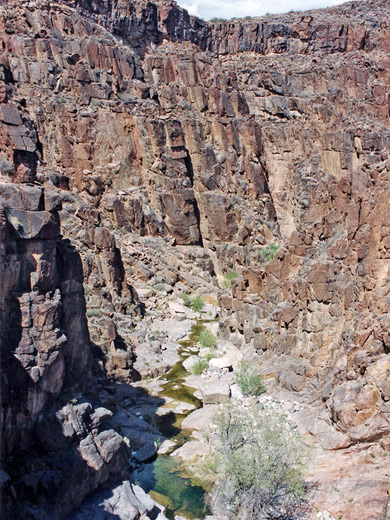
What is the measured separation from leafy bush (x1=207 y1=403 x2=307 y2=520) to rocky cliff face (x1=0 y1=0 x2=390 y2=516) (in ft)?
8.16

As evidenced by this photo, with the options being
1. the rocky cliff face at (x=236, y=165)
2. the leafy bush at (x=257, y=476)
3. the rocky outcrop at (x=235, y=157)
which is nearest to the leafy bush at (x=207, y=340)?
the rocky cliff face at (x=236, y=165)

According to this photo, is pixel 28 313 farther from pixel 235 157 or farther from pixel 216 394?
pixel 235 157

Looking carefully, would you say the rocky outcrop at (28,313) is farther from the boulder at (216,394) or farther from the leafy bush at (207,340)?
the leafy bush at (207,340)

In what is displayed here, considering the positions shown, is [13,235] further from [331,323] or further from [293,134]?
[293,134]

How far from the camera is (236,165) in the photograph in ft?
172

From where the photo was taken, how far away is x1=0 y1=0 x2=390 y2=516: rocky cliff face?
65.7ft

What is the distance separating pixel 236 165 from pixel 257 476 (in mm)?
39133

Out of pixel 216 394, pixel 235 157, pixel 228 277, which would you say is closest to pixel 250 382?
pixel 216 394

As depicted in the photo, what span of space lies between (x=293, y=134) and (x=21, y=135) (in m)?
39.4

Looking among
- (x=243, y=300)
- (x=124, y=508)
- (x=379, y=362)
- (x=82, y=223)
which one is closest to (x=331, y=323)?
(x=379, y=362)

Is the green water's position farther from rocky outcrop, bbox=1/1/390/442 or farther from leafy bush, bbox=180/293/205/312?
leafy bush, bbox=180/293/205/312

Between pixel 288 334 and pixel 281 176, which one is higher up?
pixel 281 176

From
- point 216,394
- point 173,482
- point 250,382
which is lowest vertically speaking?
point 173,482

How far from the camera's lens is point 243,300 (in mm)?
29703
